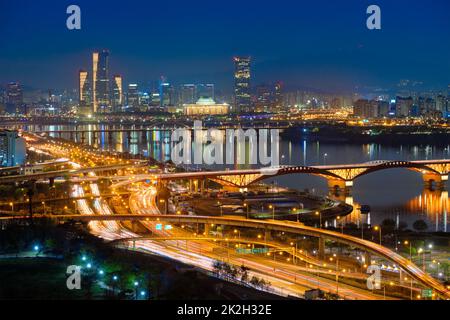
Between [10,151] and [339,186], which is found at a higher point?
[10,151]

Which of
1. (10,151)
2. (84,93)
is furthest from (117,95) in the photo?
(10,151)

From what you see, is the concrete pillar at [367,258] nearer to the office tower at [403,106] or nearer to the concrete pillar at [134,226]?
the concrete pillar at [134,226]

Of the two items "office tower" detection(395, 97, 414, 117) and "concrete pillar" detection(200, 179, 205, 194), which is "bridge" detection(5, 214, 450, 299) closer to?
"concrete pillar" detection(200, 179, 205, 194)

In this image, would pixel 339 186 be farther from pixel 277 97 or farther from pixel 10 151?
pixel 277 97

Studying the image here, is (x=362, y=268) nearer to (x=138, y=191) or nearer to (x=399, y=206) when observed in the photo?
(x=399, y=206)
